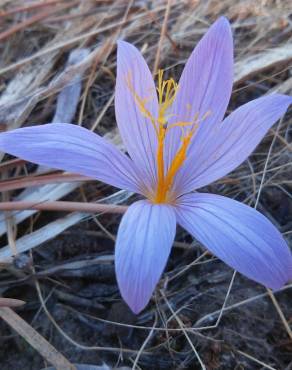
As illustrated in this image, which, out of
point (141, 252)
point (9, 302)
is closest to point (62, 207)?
point (9, 302)

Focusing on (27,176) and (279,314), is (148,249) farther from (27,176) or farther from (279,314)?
(27,176)

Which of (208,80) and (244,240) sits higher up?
(208,80)

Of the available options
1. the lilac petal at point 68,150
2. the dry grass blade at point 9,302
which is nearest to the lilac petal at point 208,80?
the lilac petal at point 68,150

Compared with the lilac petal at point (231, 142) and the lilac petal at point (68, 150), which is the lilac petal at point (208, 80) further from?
the lilac petal at point (68, 150)

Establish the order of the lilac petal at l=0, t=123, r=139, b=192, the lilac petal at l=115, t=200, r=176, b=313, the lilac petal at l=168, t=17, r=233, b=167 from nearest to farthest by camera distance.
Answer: the lilac petal at l=115, t=200, r=176, b=313 < the lilac petal at l=0, t=123, r=139, b=192 < the lilac petal at l=168, t=17, r=233, b=167

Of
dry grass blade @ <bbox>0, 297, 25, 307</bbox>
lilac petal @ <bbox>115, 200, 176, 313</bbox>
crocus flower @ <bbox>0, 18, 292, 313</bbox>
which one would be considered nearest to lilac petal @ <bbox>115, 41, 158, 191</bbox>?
crocus flower @ <bbox>0, 18, 292, 313</bbox>

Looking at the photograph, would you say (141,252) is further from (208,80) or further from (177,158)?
(208,80)

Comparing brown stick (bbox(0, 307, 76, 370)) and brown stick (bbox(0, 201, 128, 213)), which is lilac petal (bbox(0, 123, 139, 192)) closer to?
brown stick (bbox(0, 201, 128, 213))
